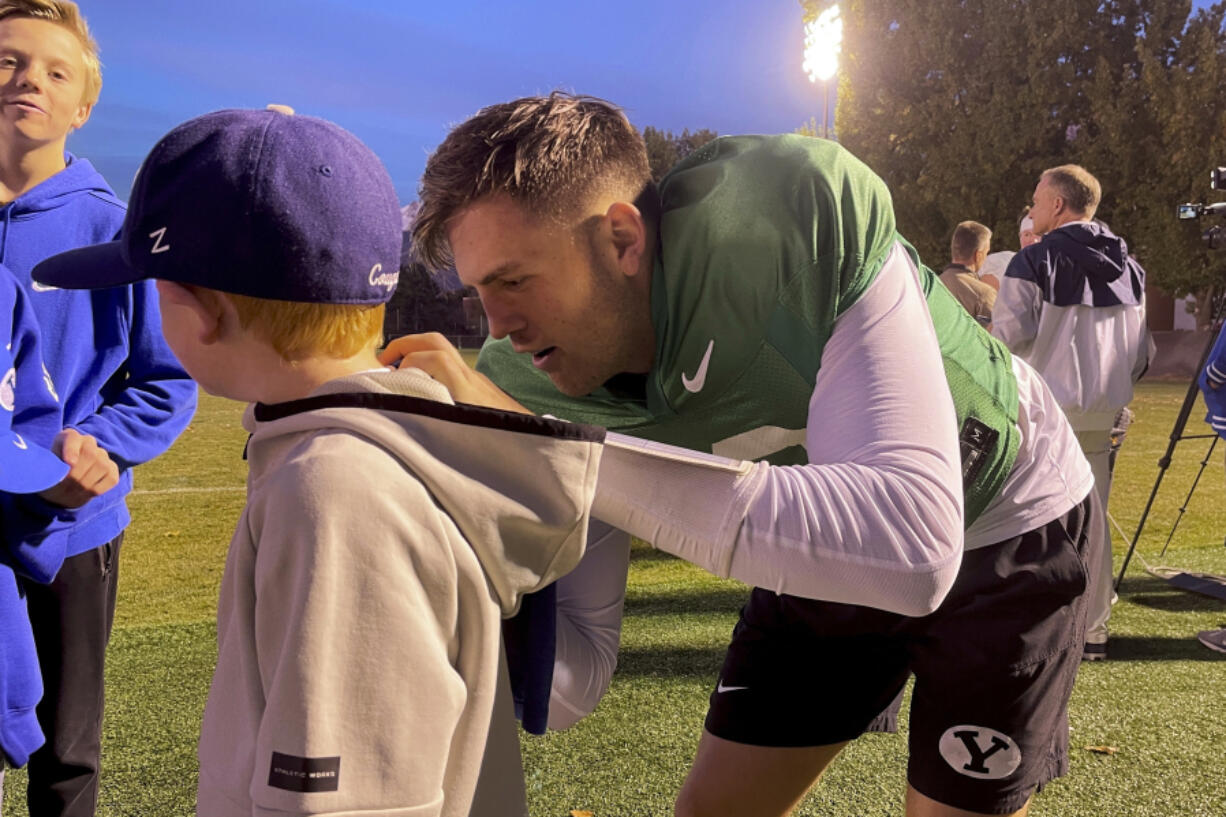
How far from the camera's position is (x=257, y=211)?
1188 mm

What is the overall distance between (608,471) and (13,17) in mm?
2507

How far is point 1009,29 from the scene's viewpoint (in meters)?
26.8

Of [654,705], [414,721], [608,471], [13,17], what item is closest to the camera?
[414,721]

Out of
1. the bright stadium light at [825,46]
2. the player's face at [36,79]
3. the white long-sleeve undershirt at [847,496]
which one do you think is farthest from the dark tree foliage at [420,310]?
the white long-sleeve undershirt at [847,496]

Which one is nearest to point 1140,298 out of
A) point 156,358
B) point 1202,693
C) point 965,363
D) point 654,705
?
point 1202,693

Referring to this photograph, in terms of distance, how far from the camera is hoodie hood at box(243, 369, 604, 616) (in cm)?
106

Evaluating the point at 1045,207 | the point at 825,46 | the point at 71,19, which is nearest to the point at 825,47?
the point at 825,46

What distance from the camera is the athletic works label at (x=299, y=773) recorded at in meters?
0.99

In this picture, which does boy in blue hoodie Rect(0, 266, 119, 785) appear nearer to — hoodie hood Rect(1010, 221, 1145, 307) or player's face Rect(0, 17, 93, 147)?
player's face Rect(0, 17, 93, 147)

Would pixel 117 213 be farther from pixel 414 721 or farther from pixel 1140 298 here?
pixel 1140 298

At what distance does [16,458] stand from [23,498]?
259 mm

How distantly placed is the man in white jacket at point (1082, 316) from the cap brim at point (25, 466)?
4.39 m

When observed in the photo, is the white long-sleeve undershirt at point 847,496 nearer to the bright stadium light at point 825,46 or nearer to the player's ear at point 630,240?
the player's ear at point 630,240

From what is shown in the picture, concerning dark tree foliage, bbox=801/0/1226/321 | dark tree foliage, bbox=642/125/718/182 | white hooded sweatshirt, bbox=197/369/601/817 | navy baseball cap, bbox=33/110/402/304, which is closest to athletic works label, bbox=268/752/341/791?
white hooded sweatshirt, bbox=197/369/601/817
